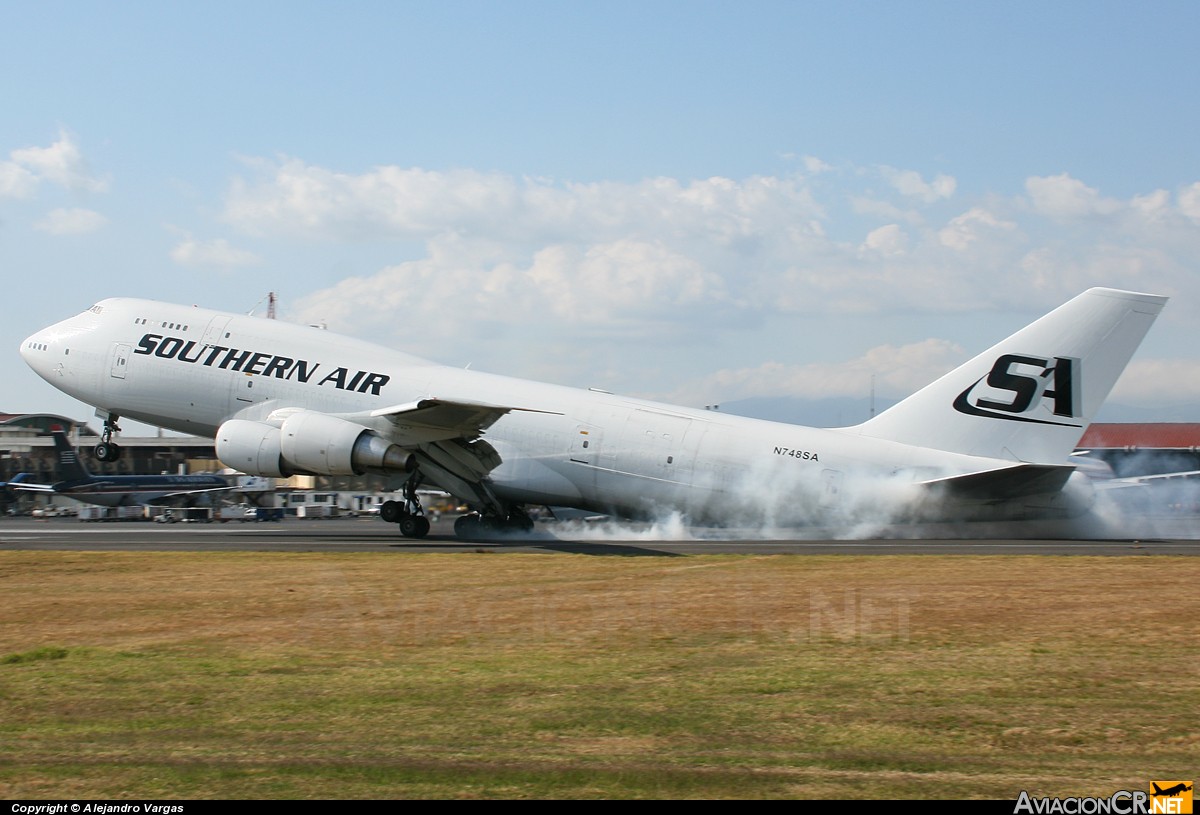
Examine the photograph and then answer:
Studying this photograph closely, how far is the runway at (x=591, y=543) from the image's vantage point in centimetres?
2850

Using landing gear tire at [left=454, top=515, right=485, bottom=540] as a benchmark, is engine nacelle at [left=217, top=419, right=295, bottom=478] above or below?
above

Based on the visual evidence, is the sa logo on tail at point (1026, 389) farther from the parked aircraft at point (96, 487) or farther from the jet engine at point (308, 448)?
the parked aircraft at point (96, 487)

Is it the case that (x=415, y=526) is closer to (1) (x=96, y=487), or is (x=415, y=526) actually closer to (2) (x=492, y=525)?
(2) (x=492, y=525)

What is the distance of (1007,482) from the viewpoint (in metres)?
30.2

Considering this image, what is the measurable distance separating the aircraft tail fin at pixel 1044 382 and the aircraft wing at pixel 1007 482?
2.94ft

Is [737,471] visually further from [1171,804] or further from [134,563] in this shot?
[1171,804]

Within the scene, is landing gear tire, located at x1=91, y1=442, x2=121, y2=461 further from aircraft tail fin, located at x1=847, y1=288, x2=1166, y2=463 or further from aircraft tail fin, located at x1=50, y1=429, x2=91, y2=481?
aircraft tail fin, located at x1=847, y1=288, x2=1166, y2=463

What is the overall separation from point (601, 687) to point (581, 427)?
22.7 m

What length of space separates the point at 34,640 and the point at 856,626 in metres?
11.5

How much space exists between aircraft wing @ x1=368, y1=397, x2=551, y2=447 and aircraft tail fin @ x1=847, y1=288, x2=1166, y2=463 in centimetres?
1233

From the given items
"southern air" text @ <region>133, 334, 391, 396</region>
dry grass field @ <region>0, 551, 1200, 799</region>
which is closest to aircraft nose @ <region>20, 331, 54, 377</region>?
"southern air" text @ <region>133, 334, 391, 396</region>

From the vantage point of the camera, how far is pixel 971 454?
31828mm

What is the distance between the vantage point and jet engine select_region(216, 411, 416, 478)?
3325cm

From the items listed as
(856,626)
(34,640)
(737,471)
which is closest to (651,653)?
(856,626)
